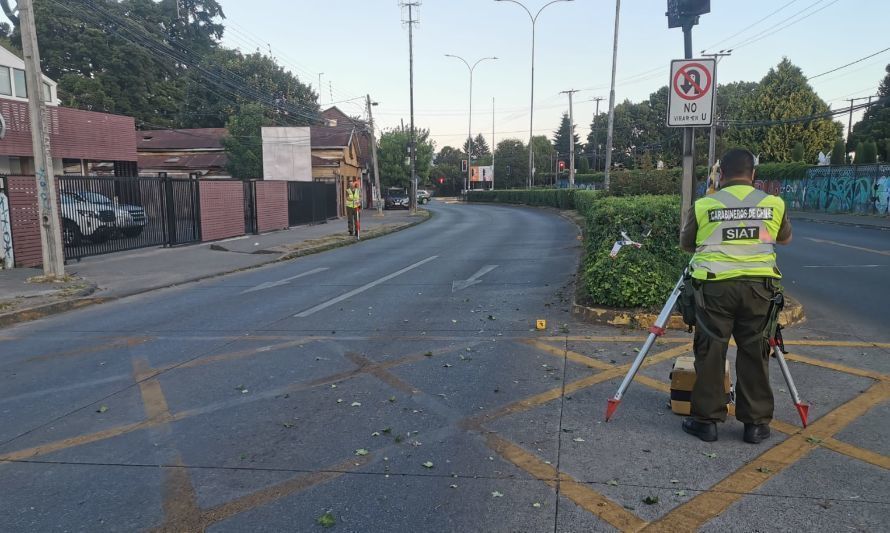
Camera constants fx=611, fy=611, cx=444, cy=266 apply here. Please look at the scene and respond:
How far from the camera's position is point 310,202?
28438mm

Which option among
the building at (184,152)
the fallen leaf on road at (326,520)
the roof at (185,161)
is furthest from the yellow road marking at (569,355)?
the roof at (185,161)

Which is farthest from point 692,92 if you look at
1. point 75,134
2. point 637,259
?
point 75,134

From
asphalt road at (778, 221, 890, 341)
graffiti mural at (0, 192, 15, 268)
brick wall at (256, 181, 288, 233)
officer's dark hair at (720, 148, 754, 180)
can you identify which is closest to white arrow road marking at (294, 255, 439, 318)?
officer's dark hair at (720, 148, 754, 180)

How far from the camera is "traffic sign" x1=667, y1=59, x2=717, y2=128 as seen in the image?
267 inches

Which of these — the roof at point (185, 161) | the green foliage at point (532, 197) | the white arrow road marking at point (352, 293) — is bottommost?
the white arrow road marking at point (352, 293)

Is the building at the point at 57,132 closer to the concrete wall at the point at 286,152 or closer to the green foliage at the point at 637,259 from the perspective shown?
the concrete wall at the point at 286,152

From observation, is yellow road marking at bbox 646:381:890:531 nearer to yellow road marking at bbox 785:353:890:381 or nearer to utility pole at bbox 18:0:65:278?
yellow road marking at bbox 785:353:890:381

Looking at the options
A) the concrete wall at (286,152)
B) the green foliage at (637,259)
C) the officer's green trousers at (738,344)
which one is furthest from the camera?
the concrete wall at (286,152)

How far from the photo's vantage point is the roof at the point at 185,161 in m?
42.6

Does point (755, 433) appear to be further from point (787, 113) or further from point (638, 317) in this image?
point (787, 113)

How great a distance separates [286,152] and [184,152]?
1345cm

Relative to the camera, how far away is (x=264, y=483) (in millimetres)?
3648

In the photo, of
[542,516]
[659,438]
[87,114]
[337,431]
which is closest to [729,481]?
[659,438]

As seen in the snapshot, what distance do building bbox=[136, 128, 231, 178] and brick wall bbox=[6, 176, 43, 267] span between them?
29045 millimetres
